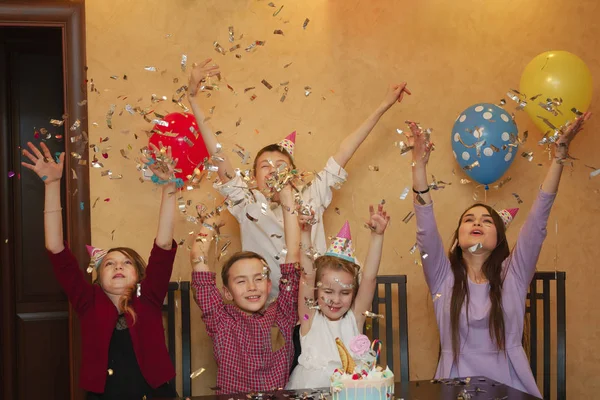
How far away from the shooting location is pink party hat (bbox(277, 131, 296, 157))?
353cm

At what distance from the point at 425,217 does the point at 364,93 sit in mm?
981

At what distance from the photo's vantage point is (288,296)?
10.4ft

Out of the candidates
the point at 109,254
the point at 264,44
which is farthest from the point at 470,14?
the point at 109,254

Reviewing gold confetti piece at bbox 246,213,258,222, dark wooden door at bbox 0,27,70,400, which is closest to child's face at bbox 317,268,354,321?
gold confetti piece at bbox 246,213,258,222

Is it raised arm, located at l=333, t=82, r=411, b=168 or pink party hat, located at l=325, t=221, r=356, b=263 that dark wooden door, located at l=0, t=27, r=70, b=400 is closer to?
raised arm, located at l=333, t=82, r=411, b=168

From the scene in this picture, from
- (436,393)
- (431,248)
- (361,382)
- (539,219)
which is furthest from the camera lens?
(431,248)

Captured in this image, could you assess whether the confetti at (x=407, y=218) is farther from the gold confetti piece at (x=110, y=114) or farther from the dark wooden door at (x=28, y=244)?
the dark wooden door at (x=28, y=244)

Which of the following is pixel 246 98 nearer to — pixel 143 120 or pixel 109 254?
pixel 143 120

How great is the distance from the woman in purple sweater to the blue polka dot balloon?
0.35m

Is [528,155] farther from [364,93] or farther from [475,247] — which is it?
[364,93]

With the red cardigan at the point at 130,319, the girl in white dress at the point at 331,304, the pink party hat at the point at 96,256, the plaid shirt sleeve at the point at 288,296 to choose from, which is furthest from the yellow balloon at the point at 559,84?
the pink party hat at the point at 96,256

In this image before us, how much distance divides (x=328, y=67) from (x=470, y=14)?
795 mm

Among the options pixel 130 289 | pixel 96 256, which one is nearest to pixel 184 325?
pixel 130 289

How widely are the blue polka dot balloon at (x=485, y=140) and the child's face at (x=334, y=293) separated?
35.1 inches
